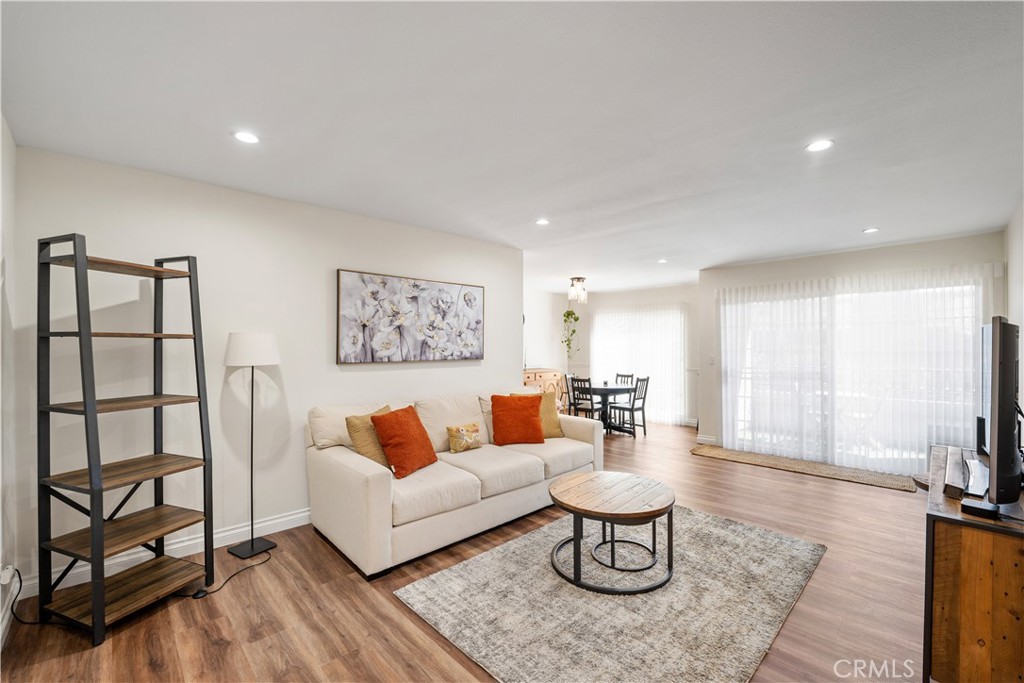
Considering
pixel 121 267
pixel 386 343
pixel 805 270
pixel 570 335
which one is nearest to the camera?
pixel 121 267

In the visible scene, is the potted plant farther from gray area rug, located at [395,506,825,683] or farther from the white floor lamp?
the white floor lamp

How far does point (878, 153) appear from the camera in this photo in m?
2.48

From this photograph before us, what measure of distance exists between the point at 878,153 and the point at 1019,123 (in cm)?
52

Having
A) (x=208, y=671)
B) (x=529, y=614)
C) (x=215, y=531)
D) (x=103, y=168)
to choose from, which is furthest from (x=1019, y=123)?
(x=215, y=531)

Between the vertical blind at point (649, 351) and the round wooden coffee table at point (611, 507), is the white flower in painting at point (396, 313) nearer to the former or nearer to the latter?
the round wooden coffee table at point (611, 507)

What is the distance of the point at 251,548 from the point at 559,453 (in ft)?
7.70

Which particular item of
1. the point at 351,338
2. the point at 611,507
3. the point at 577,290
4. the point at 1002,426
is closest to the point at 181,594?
the point at 351,338

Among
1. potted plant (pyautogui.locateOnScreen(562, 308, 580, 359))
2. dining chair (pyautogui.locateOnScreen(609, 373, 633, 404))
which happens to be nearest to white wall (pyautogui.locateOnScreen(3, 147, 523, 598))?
dining chair (pyautogui.locateOnScreen(609, 373, 633, 404))

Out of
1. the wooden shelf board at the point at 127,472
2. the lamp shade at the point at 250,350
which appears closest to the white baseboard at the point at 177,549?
the wooden shelf board at the point at 127,472

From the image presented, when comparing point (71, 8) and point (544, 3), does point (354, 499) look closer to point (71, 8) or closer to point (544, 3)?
point (71, 8)

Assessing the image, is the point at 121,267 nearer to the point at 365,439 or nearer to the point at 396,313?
the point at 365,439

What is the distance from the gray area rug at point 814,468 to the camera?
4473mm

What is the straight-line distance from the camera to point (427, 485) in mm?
2932

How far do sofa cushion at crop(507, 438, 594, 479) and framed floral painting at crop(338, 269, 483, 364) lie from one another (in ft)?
3.80
